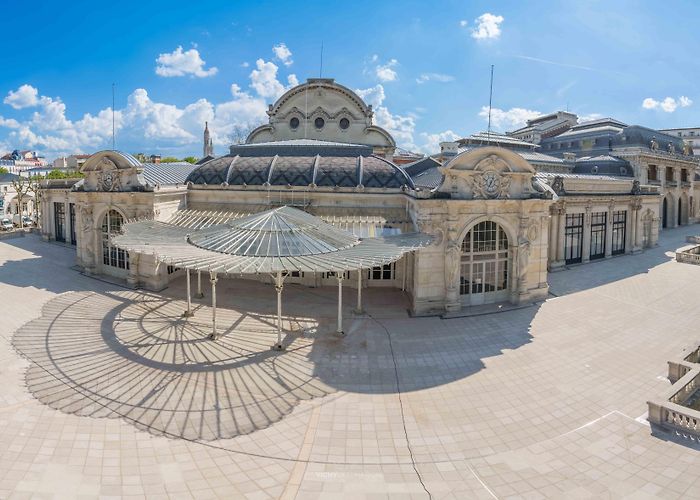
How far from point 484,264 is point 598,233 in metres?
20.8

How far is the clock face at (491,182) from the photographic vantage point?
83.8 ft

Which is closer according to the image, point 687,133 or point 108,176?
point 108,176

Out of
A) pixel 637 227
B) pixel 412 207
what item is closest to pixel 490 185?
pixel 412 207

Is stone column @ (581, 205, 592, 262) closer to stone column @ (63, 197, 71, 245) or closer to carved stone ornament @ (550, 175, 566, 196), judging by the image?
carved stone ornament @ (550, 175, 566, 196)

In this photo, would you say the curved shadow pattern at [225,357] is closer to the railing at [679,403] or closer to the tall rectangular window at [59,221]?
the railing at [679,403]

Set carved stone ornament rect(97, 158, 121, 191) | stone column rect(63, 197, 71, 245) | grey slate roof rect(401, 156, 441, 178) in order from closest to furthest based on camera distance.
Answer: carved stone ornament rect(97, 158, 121, 191) < grey slate roof rect(401, 156, 441, 178) < stone column rect(63, 197, 71, 245)

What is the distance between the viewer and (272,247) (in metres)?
19.5

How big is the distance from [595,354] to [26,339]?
2620 centimetres

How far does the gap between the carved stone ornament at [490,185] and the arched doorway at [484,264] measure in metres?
1.76

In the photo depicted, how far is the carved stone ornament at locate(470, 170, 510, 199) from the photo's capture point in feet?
83.4

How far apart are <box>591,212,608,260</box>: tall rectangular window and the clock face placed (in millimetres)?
19652

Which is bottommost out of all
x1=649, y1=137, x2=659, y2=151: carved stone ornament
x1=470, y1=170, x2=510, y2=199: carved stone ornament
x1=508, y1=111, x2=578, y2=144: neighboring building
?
x1=470, y1=170, x2=510, y2=199: carved stone ornament

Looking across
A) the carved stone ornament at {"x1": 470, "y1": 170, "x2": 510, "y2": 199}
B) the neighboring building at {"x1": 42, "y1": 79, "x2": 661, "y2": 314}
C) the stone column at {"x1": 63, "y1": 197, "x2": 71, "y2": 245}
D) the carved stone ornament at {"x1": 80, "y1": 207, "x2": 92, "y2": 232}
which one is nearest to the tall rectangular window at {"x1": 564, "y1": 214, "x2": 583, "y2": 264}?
the neighboring building at {"x1": 42, "y1": 79, "x2": 661, "y2": 314}

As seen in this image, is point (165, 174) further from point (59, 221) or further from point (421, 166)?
point (59, 221)
